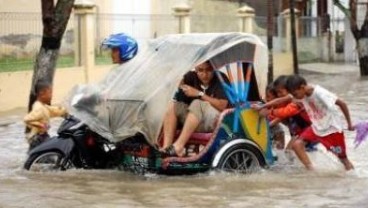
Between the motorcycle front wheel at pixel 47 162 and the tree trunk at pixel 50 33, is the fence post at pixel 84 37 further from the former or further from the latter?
the motorcycle front wheel at pixel 47 162

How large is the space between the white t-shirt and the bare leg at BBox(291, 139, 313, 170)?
215 millimetres

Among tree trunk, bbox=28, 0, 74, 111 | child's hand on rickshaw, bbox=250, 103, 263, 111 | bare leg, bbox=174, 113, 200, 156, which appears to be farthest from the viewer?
tree trunk, bbox=28, 0, 74, 111

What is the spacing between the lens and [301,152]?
9320mm

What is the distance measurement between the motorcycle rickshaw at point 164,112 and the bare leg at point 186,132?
11 centimetres

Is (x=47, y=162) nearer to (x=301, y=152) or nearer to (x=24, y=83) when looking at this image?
(x=301, y=152)

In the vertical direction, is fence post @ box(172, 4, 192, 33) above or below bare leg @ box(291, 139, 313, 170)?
above

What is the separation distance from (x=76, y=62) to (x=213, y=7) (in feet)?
47.0

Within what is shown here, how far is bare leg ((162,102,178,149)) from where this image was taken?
29.0ft

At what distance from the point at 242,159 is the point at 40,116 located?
7.49ft

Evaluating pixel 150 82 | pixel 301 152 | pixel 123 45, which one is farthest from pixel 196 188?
pixel 123 45

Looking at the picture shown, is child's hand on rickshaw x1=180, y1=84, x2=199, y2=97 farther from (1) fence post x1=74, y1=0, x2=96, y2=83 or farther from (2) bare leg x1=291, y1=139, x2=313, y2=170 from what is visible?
(1) fence post x1=74, y1=0, x2=96, y2=83

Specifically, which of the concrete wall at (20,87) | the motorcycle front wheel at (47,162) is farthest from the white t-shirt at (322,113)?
the concrete wall at (20,87)

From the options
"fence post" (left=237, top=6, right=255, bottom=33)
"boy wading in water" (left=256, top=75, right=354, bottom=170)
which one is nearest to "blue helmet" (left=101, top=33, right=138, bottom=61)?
"boy wading in water" (left=256, top=75, right=354, bottom=170)

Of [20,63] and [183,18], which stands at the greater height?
[183,18]
